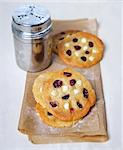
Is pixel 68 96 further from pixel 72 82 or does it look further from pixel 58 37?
pixel 58 37

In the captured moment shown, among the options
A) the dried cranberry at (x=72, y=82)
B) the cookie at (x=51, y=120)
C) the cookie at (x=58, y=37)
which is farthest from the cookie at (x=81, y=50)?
the cookie at (x=51, y=120)

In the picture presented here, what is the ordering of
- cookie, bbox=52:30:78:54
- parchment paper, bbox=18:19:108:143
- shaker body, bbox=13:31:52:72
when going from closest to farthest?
parchment paper, bbox=18:19:108:143
shaker body, bbox=13:31:52:72
cookie, bbox=52:30:78:54

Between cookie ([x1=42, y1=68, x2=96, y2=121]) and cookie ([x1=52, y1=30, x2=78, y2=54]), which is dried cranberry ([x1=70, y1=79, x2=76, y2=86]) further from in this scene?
cookie ([x1=52, y1=30, x2=78, y2=54])

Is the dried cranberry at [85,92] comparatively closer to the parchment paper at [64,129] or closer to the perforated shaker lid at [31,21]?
the parchment paper at [64,129]

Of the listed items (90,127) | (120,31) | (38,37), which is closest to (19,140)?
(90,127)

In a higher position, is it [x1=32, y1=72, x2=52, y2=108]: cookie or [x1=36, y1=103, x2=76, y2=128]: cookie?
[x1=32, y1=72, x2=52, y2=108]: cookie

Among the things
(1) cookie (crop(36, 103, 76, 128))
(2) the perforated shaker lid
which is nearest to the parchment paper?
(1) cookie (crop(36, 103, 76, 128))
